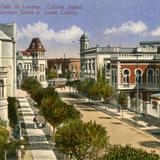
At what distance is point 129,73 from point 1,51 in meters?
21.6

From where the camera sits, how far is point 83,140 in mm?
23922

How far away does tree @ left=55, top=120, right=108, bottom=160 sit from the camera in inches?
947

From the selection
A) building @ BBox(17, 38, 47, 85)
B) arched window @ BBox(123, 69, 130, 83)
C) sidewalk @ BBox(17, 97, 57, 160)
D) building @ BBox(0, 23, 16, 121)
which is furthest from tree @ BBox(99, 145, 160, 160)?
building @ BBox(17, 38, 47, 85)

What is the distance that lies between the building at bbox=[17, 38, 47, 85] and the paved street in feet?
248

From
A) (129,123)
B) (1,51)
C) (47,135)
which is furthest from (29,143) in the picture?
(1,51)

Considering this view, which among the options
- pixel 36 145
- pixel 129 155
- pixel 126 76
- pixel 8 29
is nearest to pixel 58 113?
pixel 36 145

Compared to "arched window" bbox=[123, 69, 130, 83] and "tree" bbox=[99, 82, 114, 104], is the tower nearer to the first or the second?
"arched window" bbox=[123, 69, 130, 83]

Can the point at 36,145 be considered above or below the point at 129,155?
below

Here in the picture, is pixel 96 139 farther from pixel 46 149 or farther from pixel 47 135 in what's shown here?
pixel 47 135

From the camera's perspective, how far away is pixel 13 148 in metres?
26.2

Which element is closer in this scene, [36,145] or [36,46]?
[36,145]

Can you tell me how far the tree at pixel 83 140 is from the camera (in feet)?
78.9

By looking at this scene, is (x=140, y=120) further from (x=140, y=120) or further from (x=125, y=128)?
(x=125, y=128)

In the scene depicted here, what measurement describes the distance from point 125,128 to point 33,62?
347 ft
